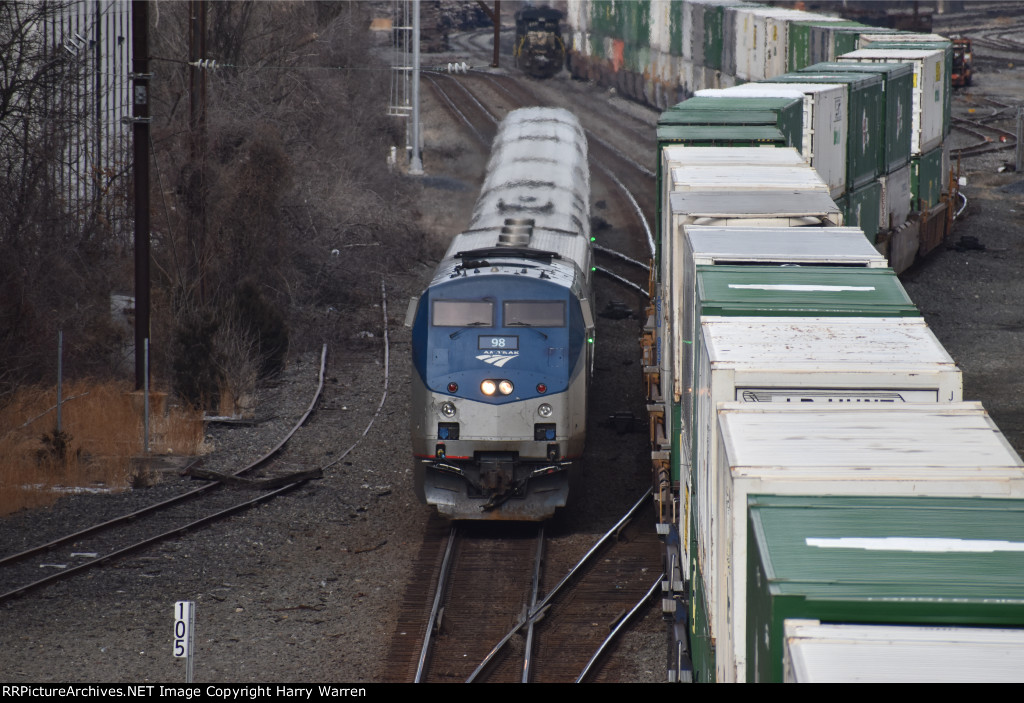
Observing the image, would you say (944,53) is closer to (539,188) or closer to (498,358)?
(539,188)

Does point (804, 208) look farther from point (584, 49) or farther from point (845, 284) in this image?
point (584, 49)

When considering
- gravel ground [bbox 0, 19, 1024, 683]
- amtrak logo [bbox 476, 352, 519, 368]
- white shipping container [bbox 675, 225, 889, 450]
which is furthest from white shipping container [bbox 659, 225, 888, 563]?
gravel ground [bbox 0, 19, 1024, 683]

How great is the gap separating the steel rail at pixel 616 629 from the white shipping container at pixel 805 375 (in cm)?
353

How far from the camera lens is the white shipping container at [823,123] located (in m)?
21.7

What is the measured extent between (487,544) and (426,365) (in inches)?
94.3

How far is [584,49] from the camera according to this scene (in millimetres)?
56125

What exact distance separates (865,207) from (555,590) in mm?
14296

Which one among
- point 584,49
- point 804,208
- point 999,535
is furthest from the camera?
point 584,49

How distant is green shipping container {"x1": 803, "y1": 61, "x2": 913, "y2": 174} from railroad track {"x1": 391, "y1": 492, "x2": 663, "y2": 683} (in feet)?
43.8

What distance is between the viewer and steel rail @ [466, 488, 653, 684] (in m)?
11.7

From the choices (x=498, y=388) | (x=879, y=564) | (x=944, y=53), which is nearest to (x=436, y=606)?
(x=498, y=388)

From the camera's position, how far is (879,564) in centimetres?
506

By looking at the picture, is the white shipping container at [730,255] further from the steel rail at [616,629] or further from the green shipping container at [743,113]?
the green shipping container at [743,113]

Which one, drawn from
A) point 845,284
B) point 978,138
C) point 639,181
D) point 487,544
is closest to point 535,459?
point 487,544
